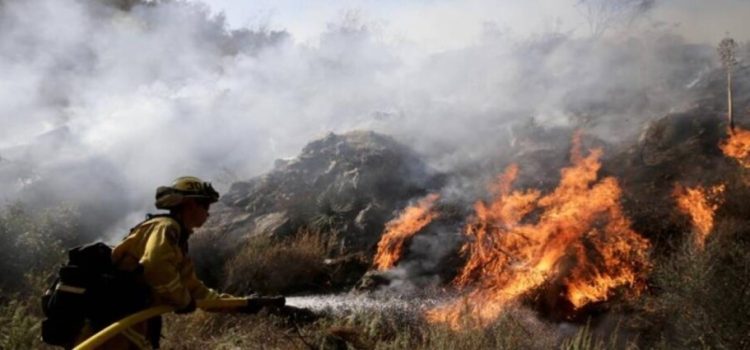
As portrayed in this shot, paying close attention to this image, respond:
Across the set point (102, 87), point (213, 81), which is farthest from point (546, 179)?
point (102, 87)

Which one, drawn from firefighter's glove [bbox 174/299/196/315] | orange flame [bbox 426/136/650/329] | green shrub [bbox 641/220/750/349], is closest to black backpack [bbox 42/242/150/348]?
firefighter's glove [bbox 174/299/196/315]

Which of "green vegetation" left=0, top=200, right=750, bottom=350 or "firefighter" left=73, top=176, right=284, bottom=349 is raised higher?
"firefighter" left=73, top=176, right=284, bottom=349

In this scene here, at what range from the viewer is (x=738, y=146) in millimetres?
12992

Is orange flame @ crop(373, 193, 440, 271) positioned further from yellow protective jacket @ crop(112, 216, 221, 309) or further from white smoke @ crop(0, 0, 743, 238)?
yellow protective jacket @ crop(112, 216, 221, 309)

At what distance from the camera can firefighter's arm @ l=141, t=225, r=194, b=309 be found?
3.48 metres

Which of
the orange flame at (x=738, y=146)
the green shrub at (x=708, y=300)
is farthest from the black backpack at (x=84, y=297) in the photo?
the orange flame at (x=738, y=146)

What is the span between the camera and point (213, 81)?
90.8 feet

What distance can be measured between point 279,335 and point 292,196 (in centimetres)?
783

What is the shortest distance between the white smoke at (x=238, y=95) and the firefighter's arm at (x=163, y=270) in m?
12.4

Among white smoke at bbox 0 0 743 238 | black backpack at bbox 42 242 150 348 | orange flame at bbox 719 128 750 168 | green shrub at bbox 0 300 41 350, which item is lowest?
green shrub at bbox 0 300 41 350

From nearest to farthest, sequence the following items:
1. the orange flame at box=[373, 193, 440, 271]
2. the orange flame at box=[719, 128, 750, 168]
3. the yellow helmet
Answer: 1. the yellow helmet
2. the orange flame at box=[373, 193, 440, 271]
3. the orange flame at box=[719, 128, 750, 168]

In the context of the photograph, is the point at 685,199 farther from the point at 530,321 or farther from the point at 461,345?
the point at 461,345

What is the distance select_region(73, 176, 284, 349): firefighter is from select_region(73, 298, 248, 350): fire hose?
10 centimetres

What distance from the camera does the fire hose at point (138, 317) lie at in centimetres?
311
